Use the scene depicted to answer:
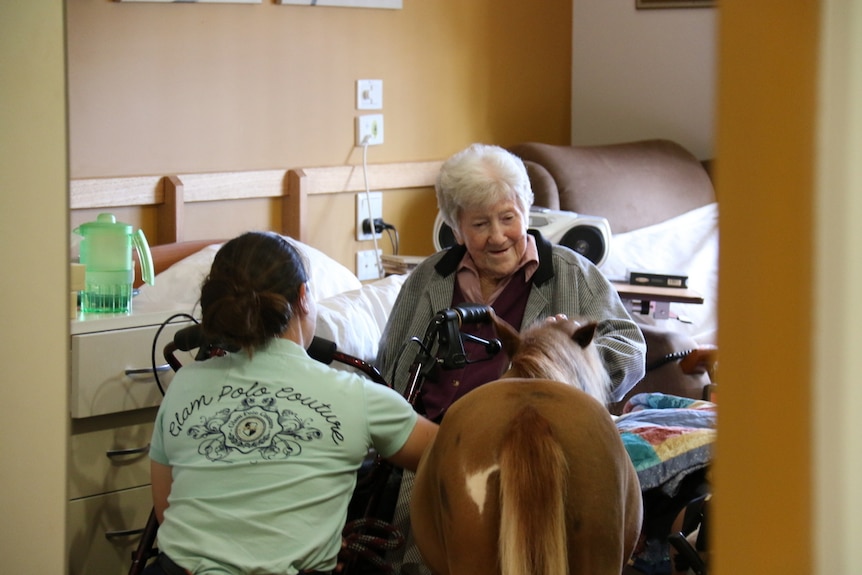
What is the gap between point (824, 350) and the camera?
0.25 meters

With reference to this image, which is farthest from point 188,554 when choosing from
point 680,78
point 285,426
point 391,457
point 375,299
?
point 680,78

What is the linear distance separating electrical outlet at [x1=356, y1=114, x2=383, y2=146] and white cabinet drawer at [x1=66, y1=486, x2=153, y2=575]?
58.0 inches

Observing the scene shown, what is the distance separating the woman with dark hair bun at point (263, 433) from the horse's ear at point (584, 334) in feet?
0.92

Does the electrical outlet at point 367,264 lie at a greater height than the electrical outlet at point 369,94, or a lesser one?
lesser

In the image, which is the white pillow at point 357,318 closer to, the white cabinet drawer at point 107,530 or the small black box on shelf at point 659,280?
the white cabinet drawer at point 107,530

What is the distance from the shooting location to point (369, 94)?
10.8 feet

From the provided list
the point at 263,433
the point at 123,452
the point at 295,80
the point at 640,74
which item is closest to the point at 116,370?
the point at 123,452

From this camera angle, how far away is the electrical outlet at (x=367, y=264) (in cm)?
333

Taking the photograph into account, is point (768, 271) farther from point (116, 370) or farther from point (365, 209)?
point (365, 209)

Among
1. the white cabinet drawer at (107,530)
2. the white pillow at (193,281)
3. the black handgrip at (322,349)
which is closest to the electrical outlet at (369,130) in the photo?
the white pillow at (193,281)

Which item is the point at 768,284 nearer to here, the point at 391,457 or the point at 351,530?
the point at 391,457

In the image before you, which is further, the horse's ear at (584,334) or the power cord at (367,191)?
the power cord at (367,191)

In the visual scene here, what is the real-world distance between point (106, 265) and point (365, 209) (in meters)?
1.29

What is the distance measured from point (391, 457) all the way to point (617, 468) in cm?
38
